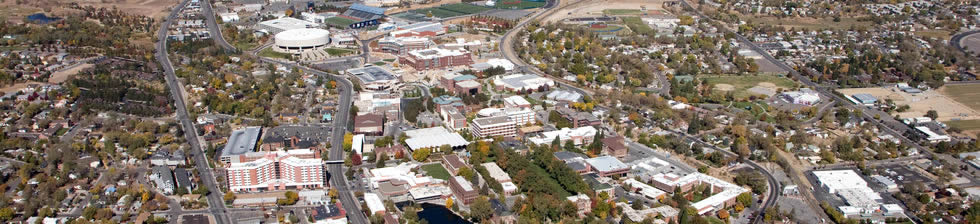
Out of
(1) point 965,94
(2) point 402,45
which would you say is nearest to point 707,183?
(1) point 965,94

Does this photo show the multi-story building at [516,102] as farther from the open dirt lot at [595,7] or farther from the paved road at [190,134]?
the open dirt lot at [595,7]

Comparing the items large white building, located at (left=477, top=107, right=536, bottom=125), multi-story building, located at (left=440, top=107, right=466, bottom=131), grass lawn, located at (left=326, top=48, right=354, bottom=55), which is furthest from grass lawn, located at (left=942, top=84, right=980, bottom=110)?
grass lawn, located at (left=326, top=48, right=354, bottom=55)

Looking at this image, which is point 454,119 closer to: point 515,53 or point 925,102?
point 515,53

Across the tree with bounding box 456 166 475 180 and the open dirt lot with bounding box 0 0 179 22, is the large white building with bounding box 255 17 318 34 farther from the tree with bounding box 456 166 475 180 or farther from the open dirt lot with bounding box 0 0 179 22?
the tree with bounding box 456 166 475 180

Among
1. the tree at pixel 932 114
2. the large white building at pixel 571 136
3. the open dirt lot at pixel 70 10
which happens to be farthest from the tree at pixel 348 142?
the open dirt lot at pixel 70 10

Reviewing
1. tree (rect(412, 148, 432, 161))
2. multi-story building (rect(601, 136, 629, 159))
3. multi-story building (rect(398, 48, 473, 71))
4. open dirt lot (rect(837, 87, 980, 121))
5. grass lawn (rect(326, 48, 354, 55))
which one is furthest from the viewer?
grass lawn (rect(326, 48, 354, 55))

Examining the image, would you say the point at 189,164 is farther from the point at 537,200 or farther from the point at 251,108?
the point at 537,200
